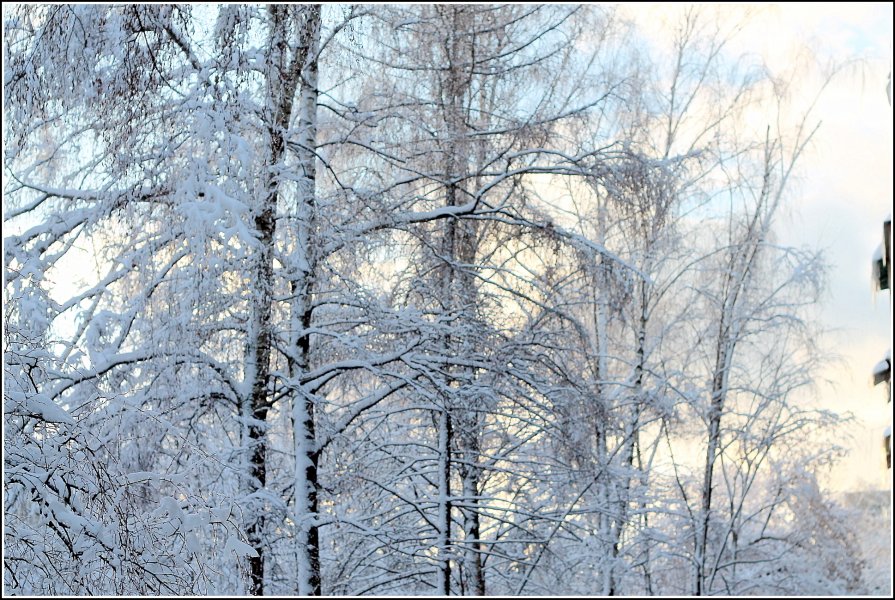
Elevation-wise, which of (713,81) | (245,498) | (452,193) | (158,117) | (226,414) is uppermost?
(713,81)

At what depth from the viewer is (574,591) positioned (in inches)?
271

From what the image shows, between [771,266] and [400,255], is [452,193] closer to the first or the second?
[400,255]

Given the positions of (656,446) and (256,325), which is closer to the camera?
(256,325)

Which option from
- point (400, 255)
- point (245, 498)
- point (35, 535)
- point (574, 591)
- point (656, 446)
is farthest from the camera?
point (656, 446)

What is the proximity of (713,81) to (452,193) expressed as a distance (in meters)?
3.37

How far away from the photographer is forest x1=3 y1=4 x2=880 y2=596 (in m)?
3.10

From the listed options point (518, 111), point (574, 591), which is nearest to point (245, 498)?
point (518, 111)

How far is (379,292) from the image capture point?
17.5 ft

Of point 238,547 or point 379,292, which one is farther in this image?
point 379,292

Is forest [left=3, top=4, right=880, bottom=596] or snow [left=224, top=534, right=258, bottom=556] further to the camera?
forest [left=3, top=4, right=880, bottom=596]

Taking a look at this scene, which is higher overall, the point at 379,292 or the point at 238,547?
the point at 379,292

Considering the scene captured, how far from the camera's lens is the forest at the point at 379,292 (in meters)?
3.10

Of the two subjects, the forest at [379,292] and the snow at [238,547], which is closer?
the snow at [238,547]

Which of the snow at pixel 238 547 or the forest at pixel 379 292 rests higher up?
the forest at pixel 379 292
